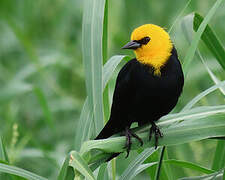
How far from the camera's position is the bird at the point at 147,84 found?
1992 mm

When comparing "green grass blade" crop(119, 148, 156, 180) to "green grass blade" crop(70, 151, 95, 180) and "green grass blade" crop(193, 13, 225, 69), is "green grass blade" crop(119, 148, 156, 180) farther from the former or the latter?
"green grass blade" crop(193, 13, 225, 69)

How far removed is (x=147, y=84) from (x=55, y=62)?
6.66 feet

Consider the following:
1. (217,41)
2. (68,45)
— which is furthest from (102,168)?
(68,45)

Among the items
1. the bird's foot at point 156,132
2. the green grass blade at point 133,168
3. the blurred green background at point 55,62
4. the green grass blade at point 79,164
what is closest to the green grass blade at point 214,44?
the bird's foot at point 156,132

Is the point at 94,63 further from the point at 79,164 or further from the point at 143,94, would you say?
the point at 79,164

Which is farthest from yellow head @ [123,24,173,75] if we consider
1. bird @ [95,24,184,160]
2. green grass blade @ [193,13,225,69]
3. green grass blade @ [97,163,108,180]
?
green grass blade @ [97,163,108,180]

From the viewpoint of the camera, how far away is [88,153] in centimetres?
156

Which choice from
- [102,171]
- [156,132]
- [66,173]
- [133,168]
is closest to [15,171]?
[66,173]

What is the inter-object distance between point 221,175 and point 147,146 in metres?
0.30

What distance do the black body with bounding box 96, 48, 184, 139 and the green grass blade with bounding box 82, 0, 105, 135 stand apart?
19cm

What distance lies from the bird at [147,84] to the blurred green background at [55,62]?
1102mm

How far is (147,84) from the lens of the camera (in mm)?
2006

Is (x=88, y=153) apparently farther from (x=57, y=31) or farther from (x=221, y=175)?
(x=57, y=31)

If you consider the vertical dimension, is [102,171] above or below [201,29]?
below
